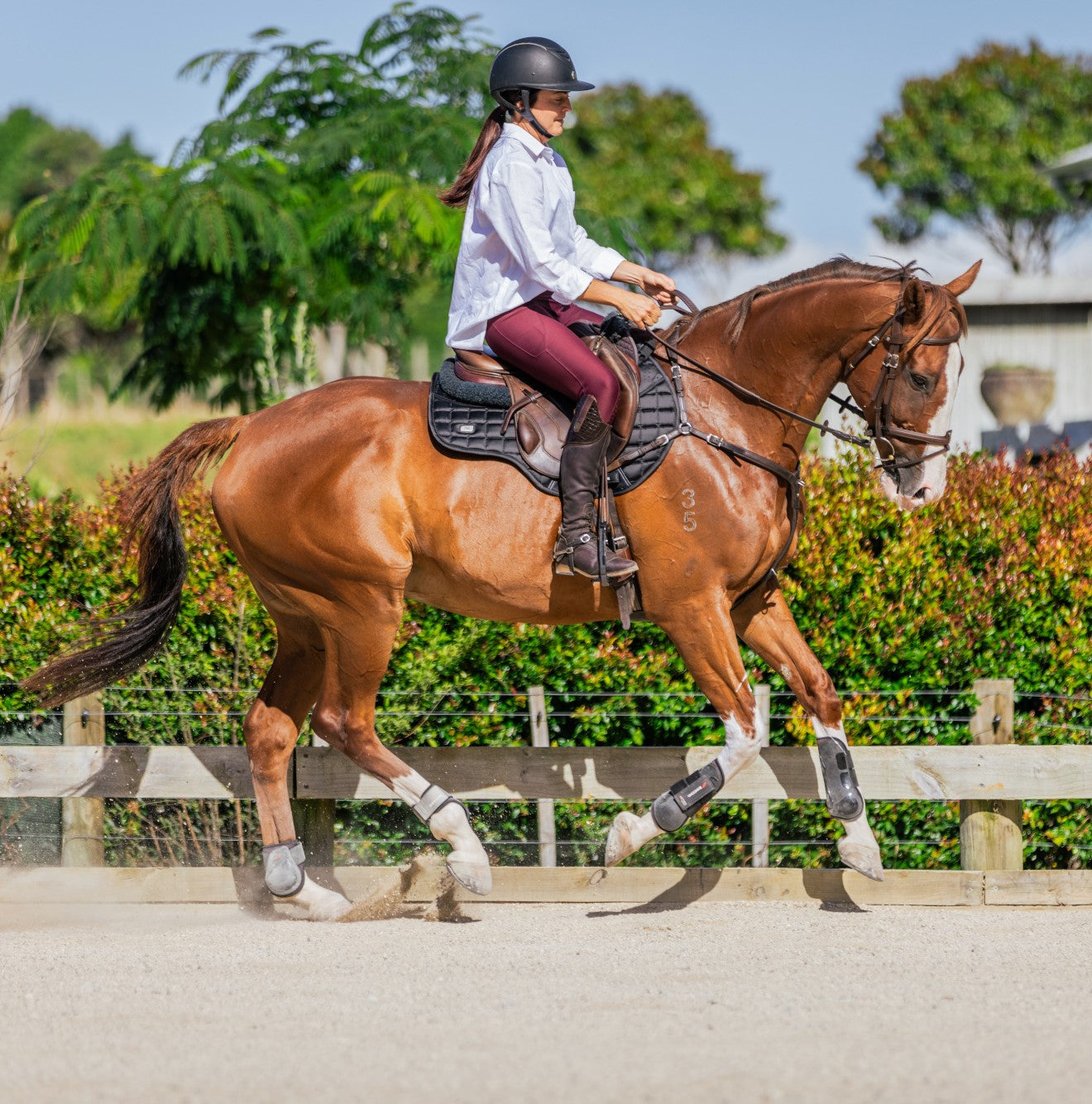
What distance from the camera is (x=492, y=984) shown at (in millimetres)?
4719

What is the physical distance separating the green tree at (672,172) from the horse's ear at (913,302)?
40.7 m

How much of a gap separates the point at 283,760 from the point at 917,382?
3091 mm

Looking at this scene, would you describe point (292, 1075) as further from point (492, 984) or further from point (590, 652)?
point (590, 652)

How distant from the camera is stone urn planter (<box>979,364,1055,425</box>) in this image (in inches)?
520

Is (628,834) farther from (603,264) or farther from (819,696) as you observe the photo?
(603,264)

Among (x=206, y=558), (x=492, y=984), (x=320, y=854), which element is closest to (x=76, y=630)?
(x=206, y=558)

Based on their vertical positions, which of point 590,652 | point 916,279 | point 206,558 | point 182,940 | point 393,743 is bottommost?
point 182,940

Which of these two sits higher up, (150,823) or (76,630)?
(76,630)

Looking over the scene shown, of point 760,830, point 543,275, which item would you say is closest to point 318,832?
point 760,830

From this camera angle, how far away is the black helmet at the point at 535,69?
5512 millimetres

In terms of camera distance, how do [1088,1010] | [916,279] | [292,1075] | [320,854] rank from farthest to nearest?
[320,854] → [916,279] → [1088,1010] → [292,1075]

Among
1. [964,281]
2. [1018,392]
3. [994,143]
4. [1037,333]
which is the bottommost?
[964,281]

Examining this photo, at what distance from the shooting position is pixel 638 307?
554 cm

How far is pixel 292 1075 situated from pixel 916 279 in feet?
11.4
